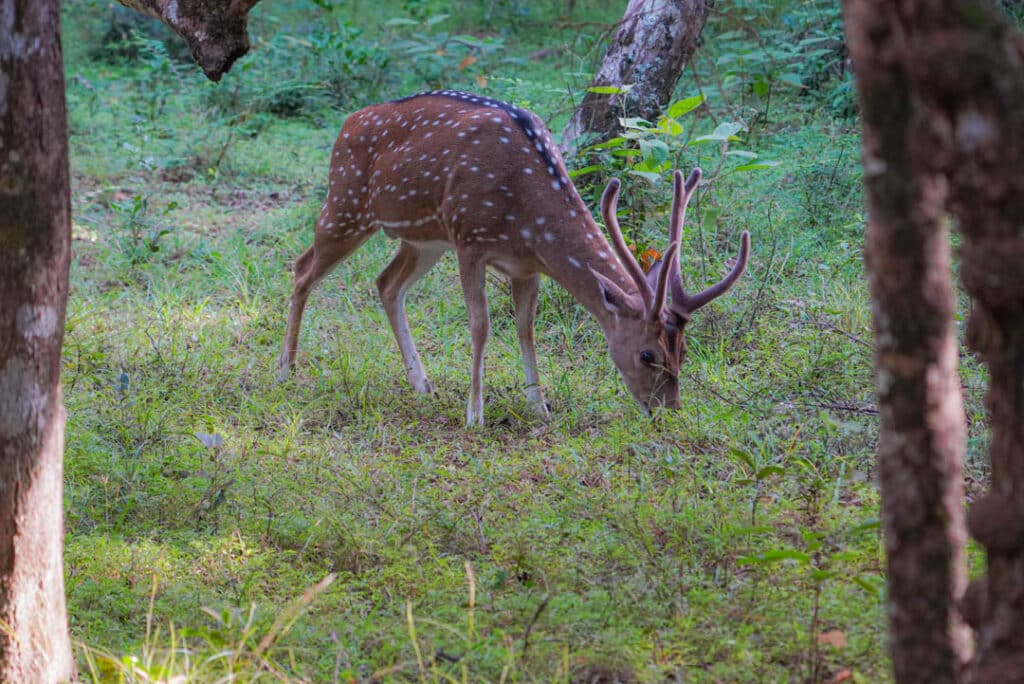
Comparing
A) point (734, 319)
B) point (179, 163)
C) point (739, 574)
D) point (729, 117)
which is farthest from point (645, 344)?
point (179, 163)

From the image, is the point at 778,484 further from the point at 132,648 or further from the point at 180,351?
the point at 180,351

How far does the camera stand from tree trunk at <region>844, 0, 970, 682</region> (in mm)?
1961

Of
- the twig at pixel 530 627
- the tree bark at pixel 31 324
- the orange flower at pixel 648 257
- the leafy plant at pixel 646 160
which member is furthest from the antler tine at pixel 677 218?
the tree bark at pixel 31 324

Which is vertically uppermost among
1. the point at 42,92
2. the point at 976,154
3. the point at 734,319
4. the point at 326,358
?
the point at 976,154

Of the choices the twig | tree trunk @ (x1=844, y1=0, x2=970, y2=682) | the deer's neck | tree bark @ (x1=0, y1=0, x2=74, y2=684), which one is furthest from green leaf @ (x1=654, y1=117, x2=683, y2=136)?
tree trunk @ (x1=844, y1=0, x2=970, y2=682)

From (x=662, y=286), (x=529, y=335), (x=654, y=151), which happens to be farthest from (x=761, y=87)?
(x=662, y=286)

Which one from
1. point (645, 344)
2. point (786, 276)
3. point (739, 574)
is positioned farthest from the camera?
point (786, 276)

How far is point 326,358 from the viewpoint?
6176mm

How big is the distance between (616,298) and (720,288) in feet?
1.79

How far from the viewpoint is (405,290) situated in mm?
6305

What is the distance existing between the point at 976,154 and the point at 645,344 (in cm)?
329

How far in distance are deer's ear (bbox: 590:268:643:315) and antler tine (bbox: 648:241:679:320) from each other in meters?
0.13

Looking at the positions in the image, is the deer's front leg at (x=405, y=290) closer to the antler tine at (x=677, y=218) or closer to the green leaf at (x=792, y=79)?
the antler tine at (x=677, y=218)

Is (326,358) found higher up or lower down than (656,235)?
lower down
